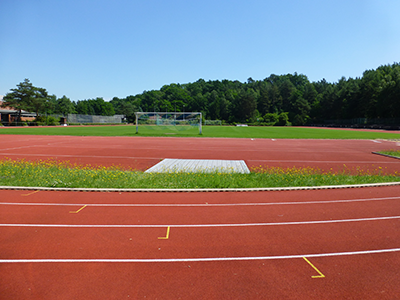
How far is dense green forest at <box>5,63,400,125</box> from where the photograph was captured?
78.0m

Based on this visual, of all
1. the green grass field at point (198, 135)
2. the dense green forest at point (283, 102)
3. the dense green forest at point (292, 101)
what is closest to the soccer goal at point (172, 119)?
the green grass field at point (198, 135)

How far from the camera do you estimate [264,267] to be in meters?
4.32

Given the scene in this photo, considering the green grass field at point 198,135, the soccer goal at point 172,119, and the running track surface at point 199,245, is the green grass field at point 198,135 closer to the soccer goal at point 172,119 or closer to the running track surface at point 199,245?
the soccer goal at point 172,119

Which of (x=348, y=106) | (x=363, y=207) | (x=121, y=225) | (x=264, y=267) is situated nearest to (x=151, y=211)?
(x=121, y=225)

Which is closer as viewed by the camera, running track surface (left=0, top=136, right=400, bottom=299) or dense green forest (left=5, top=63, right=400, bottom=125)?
running track surface (left=0, top=136, right=400, bottom=299)

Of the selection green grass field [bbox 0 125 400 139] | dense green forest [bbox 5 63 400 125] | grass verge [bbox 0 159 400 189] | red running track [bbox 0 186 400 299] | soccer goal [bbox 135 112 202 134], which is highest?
dense green forest [bbox 5 63 400 125]

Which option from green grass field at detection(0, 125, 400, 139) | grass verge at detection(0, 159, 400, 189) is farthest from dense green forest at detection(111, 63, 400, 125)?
grass verge at detection(0, 159, 400, 189)

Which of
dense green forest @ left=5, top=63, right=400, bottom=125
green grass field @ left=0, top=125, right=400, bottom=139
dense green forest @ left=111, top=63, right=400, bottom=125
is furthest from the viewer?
dense green forest @ left=111, top=63, right=400, bottom=125

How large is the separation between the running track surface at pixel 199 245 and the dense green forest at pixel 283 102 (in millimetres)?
77114

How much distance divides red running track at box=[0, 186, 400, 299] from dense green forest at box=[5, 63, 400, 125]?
77425mm

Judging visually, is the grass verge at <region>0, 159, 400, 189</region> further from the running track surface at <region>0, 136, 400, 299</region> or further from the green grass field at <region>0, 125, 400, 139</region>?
the green grass field at <region>0, 125, 400, 139</region>

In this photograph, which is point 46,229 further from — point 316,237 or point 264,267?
point 316,237

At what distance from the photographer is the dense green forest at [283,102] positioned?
3072 inches

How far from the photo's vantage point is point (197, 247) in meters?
4.91
